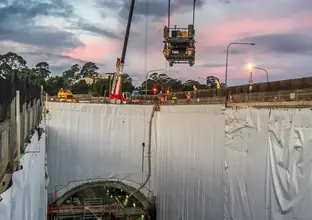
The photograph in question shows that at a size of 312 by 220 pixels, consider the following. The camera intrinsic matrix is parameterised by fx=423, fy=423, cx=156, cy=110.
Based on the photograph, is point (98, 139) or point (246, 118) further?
point (98, 139)

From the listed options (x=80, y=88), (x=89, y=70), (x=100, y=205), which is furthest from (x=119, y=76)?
(x=89, y=70)

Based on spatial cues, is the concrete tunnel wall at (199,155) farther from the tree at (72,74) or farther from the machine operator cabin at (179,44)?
the tree at (72,74)

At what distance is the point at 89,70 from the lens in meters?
66.7

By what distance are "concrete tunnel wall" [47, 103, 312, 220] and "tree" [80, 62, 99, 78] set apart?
50962 millimetres

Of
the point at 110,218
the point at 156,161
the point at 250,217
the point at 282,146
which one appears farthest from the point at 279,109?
the point at 110,218

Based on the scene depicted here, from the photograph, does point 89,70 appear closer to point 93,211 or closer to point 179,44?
point 179,44

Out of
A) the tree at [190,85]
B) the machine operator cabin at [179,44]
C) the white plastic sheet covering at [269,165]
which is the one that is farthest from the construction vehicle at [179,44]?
the white plastic sheet covering at [269,165]

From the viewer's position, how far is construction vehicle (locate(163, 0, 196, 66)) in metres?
29.5

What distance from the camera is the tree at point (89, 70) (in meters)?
65.9

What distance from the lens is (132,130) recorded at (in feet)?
52.1

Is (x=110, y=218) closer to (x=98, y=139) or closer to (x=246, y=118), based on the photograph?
(x=98, y=139)

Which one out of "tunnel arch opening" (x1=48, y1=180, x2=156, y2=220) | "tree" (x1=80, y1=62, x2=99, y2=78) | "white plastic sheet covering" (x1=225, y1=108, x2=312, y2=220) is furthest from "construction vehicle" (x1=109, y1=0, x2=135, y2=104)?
"tree" (x1=80, y1=62, x2=99, y2=78)

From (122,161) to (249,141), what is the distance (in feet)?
33.4

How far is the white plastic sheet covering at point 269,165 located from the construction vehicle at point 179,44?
22.7 metres
